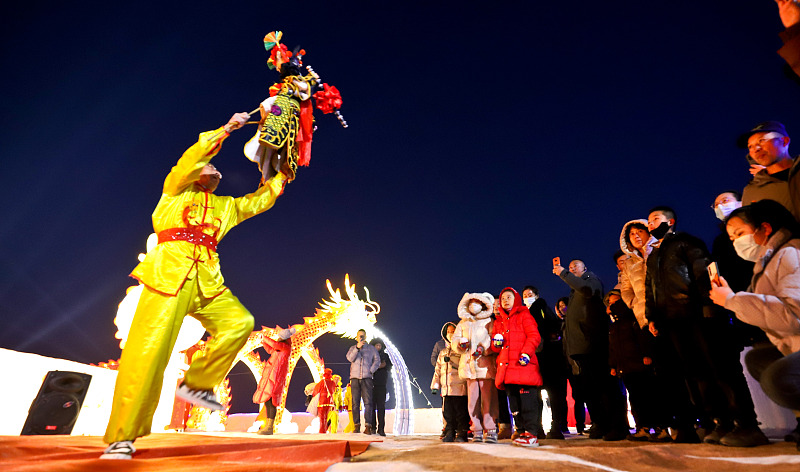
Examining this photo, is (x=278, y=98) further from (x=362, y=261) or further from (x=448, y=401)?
(x=362, y=261)

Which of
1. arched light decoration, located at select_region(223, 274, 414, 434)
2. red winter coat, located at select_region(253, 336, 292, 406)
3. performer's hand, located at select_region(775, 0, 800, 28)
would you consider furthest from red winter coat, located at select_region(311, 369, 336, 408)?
performer's hand, located at select_region(775, 0, 800, 28)

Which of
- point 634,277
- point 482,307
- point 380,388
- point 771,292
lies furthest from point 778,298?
point 380,388

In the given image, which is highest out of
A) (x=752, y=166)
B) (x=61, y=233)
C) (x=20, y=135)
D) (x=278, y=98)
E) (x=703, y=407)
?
(x=20, y=135)

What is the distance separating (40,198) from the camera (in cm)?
1889

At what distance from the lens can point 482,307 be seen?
498 centimetres

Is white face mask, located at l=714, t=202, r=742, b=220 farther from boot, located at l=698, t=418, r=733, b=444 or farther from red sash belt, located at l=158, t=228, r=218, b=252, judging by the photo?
red sash belt, located at l=158, t=228, r=218, b=252

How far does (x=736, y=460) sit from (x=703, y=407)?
1284mm

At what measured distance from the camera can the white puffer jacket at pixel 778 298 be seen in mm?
1988

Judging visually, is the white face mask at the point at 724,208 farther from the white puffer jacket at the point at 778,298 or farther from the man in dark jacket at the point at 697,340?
the white puffer jacket at the point at 778,298

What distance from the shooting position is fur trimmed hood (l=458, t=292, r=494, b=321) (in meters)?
4.91

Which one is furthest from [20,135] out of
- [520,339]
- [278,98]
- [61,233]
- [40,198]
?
[520,339]

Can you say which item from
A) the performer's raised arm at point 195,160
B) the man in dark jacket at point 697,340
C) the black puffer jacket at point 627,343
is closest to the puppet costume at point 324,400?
the black puffer jacket at point 627,343

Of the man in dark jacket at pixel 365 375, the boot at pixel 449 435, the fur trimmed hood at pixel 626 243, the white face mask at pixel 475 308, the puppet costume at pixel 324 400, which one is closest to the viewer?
the fur trimmed hood at pixel 626 243

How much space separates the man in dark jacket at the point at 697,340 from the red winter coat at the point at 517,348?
3.88 feet
